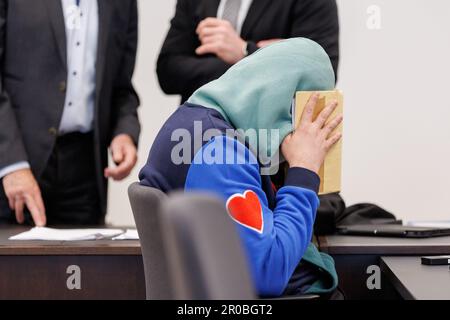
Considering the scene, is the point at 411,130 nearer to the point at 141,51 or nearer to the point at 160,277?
the point at 141,51

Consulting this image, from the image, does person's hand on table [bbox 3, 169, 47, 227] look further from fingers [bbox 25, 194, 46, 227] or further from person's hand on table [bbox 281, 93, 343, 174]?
person's hand on table [bbox 281, 93, 343, 174]

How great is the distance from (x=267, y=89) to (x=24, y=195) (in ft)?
3.55

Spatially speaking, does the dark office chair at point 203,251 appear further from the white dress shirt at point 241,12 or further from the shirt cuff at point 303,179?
the white dress shirt at point 241,12

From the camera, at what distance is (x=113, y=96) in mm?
2805

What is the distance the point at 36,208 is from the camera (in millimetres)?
2363

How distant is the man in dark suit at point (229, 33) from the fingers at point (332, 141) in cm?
78

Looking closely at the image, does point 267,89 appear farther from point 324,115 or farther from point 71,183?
point 71,183

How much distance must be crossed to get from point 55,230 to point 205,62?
2.49ft

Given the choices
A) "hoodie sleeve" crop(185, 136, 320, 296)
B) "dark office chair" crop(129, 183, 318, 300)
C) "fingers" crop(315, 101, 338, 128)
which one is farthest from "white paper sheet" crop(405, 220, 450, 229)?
"dark office chair" crop(129, 183, 318, 300)

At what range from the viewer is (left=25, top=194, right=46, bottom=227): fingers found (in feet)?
7.71

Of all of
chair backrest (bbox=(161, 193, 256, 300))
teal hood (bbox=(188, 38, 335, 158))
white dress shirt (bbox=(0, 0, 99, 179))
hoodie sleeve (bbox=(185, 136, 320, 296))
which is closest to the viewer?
chair backrest (bbox=(161, 193, 256, 300))

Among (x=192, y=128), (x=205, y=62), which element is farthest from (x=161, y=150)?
(x=205, y=62)

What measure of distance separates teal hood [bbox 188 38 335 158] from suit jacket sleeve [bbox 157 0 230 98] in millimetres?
826

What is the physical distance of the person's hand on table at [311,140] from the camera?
1.68 metres
